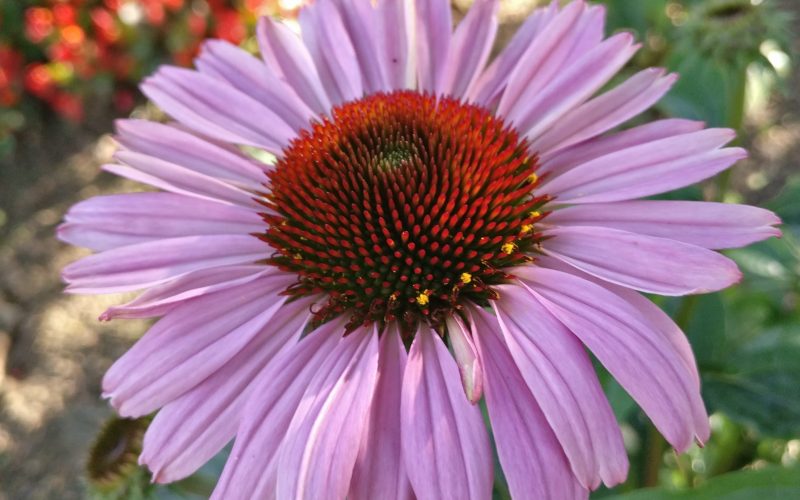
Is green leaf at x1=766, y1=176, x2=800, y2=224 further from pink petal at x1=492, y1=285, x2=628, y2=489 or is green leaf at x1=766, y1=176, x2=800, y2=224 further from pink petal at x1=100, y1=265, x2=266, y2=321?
pink petal at x1=100, y1=265, x2=266, y2=321

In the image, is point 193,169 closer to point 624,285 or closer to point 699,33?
point 624,285

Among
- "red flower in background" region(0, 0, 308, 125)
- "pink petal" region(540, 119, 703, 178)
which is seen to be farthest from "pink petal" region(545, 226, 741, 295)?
"red flower in background" region(0, 0, 308, 125)

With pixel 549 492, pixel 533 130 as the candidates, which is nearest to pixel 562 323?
pixel 549 492

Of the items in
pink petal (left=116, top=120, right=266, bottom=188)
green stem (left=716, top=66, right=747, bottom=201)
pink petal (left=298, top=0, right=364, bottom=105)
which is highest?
green stem (left=716, top=66, right=747, bottom=201)

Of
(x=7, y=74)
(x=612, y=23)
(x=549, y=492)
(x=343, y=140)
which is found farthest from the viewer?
(x=7, y=74)

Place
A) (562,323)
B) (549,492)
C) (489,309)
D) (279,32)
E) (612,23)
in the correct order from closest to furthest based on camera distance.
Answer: (549,492), (562,323), (489,309), (279,32), (612,23)

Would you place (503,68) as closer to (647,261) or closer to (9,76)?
(647,261)

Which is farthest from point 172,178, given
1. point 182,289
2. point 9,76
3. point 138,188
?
point 9,76
